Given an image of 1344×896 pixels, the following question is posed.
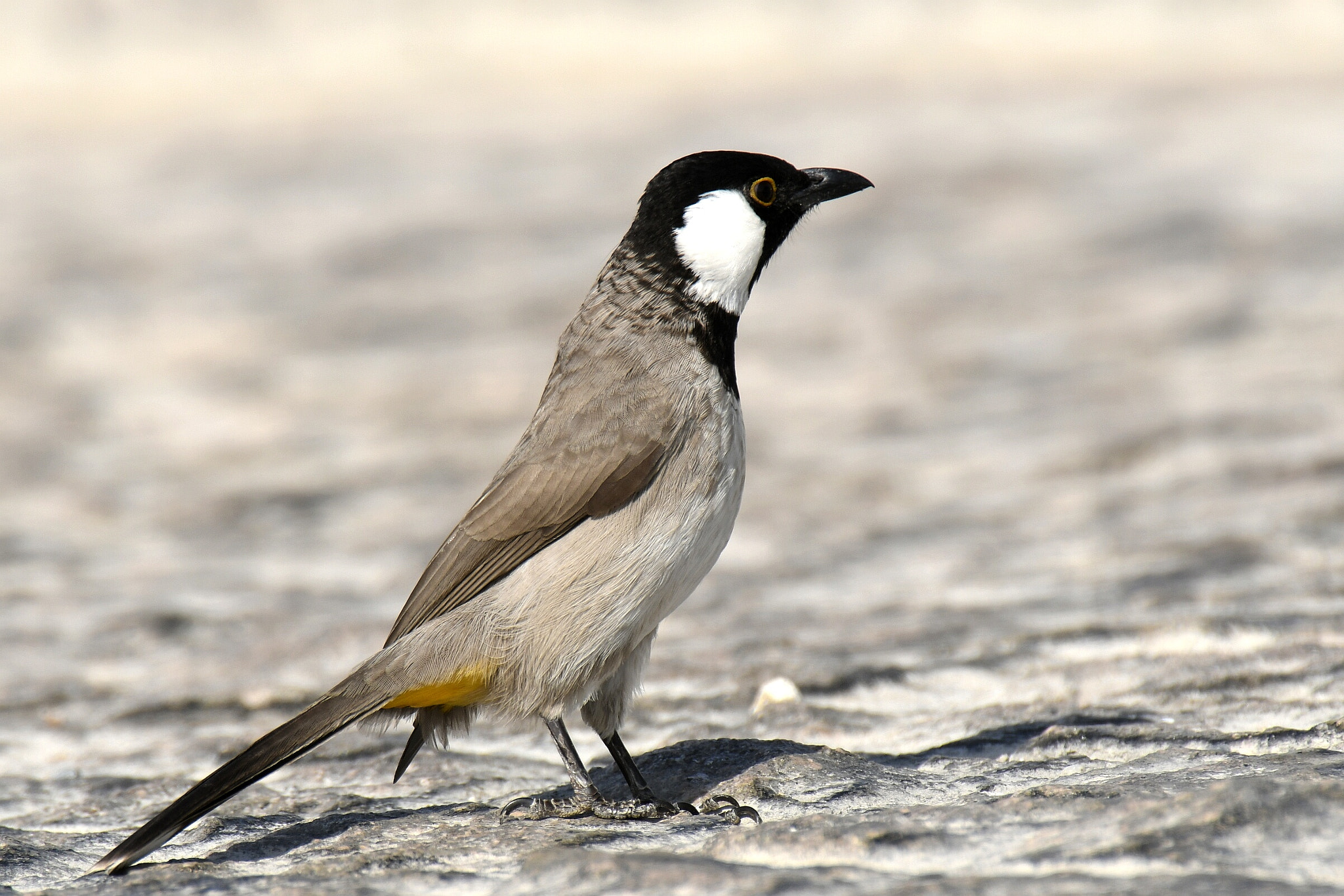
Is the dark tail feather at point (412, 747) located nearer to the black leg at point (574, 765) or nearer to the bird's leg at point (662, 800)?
the black leg at point (574, 765)

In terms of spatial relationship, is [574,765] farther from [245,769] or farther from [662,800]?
[245,769]

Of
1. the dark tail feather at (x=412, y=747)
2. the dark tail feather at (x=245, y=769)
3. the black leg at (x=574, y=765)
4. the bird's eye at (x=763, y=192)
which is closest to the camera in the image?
the dark tail feather at (x=245, y=769)

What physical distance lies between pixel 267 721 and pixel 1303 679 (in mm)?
3282

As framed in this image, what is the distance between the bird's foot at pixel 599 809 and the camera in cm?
338

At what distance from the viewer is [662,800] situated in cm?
356

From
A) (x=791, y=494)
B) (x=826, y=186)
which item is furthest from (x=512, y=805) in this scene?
(x=791, y=494)

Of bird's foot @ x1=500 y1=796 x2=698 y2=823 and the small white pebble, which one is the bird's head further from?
bird's foot @ x1=500 y1=796 x2=698 y2=823

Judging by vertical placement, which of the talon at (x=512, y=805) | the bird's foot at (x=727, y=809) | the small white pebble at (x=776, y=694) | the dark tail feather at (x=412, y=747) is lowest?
the small white pebble at (x=776, y=694)

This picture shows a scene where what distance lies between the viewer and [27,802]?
3912 mm

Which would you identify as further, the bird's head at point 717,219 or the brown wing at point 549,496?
the bird's head at point 717,219

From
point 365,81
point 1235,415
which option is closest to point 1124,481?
point 1235,415

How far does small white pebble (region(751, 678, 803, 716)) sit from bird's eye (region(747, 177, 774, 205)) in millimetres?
1550

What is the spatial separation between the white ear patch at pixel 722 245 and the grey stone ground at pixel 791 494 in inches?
52.7

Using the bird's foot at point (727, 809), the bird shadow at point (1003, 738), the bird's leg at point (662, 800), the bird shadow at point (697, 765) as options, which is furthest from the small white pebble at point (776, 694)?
the bird's foot at point (727, 809)
